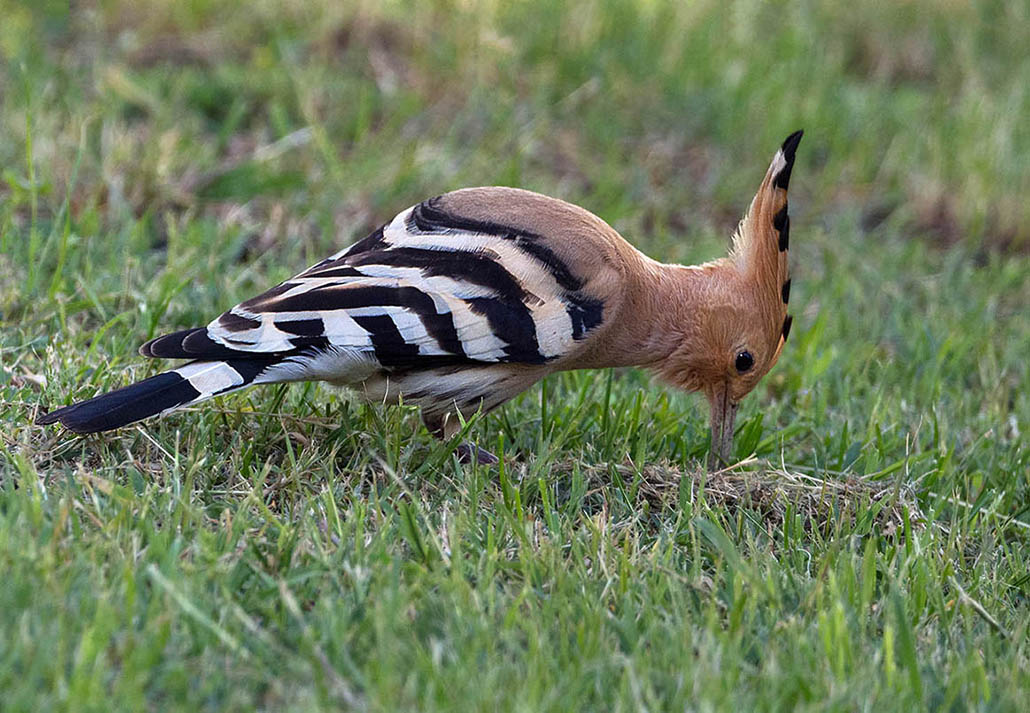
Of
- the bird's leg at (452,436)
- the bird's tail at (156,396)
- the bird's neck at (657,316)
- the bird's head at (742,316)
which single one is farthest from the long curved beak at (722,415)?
the bird's tail at (156,396)

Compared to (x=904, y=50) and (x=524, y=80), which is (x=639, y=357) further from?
(x=904, y=50)

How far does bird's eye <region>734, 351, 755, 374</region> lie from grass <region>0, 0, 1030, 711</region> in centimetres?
19

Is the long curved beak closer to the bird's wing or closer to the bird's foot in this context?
the bird's wing

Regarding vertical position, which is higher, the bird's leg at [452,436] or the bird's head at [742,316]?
the bird's head at [742,316]

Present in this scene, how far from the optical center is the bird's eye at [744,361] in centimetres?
361

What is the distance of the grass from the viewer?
2342mm

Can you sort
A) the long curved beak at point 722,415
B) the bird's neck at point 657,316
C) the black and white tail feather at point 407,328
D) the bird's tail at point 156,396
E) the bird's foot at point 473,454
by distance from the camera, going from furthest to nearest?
the long curved beak at point 722,415
the bird's neck at point 657,316
the bird's foot at point 473,454
the black and white tail feather at point 407,328
the bird's tail at point 156,396

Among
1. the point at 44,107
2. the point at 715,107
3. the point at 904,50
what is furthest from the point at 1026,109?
the point at 44,107

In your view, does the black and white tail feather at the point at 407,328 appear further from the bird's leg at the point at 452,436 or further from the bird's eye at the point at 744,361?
the bird's eye at the point at 744,361

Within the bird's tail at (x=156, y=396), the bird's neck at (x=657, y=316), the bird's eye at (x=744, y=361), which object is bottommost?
the bird's eye at (x=744, y=361)

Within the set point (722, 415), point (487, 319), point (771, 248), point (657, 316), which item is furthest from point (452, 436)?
point (771, 248)

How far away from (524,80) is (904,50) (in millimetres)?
2374

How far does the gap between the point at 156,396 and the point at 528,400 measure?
51.5 inches

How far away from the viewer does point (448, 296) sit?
319 cm
